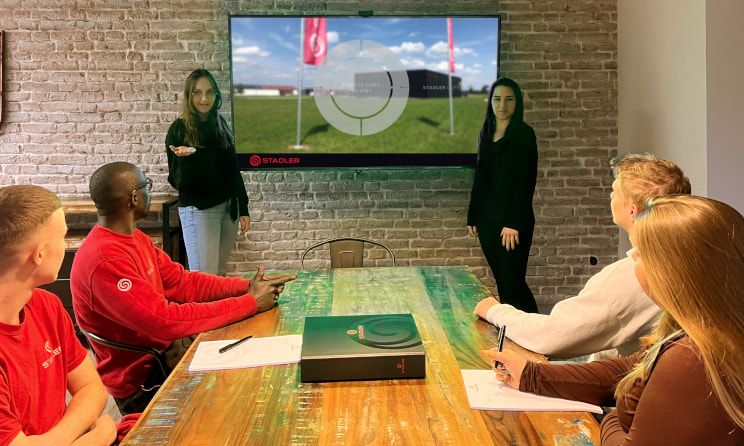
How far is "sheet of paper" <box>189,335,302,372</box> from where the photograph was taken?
1.82 metres

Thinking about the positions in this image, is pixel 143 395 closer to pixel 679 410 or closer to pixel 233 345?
pixel 233 345

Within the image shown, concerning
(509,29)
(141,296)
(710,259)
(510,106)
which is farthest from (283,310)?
(509,29)

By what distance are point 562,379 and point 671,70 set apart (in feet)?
11.1

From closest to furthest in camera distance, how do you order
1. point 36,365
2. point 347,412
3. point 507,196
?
point 347,412 → point 36,365 → point 507,196

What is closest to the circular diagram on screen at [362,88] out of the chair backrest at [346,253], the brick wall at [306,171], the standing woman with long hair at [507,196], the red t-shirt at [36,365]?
the brick wall at [306,171]

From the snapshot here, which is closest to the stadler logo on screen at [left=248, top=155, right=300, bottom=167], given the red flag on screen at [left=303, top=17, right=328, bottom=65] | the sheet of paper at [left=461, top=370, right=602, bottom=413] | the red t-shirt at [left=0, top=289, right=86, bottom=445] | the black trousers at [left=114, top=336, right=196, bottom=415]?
the red flag on screen at [left=303, top=17, right=328, bottom=65]

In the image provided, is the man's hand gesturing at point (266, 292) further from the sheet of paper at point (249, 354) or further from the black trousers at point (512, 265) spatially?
the black trousers at point (512, 265)

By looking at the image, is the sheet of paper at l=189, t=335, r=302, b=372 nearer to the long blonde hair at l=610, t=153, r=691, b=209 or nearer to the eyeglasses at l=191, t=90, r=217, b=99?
the long blonde hair at l=610, t=153, r=691, b=209

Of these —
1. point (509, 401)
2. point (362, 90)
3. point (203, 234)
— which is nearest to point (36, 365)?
point (509, 401)

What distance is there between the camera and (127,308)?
2123 millimetres

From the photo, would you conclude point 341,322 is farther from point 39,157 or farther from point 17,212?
point 39,157

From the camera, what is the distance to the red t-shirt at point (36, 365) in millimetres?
1492

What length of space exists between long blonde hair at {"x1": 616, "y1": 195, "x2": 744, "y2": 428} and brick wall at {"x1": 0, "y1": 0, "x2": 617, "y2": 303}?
3945mm

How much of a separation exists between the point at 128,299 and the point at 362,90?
10.6 feet
